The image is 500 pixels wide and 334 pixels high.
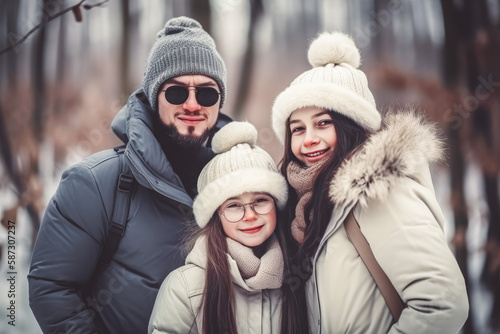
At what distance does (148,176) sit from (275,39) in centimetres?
246

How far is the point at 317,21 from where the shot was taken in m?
4.11

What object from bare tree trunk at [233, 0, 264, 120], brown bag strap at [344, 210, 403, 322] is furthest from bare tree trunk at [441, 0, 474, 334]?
brown bag strap at [344, 210, 403, 322]

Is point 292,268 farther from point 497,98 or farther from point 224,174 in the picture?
point 497,98

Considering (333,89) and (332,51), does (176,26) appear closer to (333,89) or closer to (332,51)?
(332,51)

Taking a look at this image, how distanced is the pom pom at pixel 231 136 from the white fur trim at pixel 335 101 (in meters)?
0.25

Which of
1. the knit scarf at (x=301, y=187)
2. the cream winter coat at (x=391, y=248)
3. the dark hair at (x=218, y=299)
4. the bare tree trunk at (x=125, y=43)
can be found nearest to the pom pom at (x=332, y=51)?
the cream winter coat at (x=391, y=248)

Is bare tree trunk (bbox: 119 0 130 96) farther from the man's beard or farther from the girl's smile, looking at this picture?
the girl's smile

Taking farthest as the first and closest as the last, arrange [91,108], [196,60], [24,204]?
[91,108], [24,204], [196,60]

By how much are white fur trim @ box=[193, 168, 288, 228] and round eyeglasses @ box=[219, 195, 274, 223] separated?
43 millimetres

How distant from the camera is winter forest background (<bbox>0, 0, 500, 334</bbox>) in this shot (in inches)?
150

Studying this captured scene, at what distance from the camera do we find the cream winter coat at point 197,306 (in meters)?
1.90

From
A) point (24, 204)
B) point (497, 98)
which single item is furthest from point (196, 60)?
point (497, 98)

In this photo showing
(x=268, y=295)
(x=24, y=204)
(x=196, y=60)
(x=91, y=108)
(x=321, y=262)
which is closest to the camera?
(x=321, y=262)

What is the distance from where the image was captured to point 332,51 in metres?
2.06
